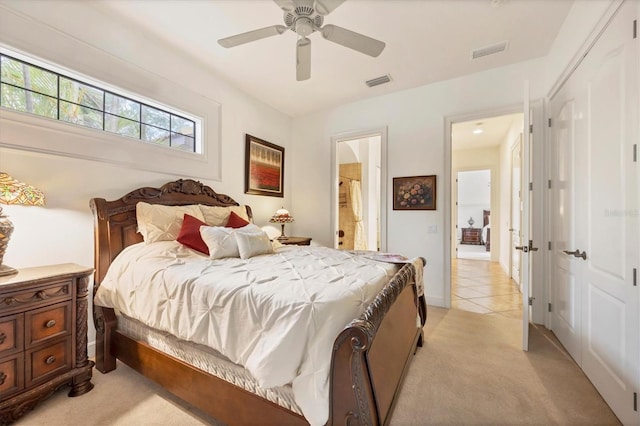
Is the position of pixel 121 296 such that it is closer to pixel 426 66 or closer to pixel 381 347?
pixel 381 347

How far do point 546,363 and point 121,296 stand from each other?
130 inches

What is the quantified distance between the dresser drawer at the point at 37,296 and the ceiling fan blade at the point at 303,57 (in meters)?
2.31

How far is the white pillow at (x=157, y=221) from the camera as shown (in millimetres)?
2320

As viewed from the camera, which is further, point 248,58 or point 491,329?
point 248,58

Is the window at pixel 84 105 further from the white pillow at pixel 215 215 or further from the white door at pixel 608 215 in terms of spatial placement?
the white door at pixel 608 215

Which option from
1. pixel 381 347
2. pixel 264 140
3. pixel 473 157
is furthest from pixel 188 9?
pixel 473 157

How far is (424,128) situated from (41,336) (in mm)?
4220

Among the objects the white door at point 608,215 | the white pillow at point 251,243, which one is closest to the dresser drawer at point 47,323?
the white pillow at point 251,243

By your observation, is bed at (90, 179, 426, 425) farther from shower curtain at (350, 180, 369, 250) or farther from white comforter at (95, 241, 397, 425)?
shower curtain at (350, 180, 369, 250)

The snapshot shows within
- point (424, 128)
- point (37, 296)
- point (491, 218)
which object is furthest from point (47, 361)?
point (491, 218)

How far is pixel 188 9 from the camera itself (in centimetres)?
226

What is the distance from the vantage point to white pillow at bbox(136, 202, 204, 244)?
2.32m

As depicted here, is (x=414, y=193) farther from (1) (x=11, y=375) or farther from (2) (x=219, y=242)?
(1) (x=11, y=375)

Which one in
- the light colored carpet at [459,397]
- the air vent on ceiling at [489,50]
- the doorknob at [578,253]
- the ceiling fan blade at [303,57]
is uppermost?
the air vent on ceiling at [489,50]
